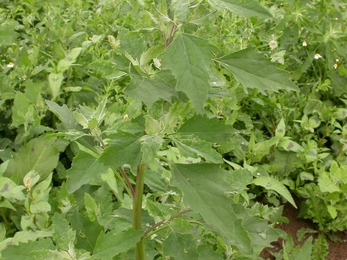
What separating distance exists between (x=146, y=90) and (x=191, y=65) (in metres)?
0.14

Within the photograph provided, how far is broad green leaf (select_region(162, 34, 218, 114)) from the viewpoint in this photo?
2.86ft

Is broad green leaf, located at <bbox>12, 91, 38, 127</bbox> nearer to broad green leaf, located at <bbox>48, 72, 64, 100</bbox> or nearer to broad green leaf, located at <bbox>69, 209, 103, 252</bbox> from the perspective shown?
broad green leaf, located at <bbox>48, 72, 64, 100</bbox>

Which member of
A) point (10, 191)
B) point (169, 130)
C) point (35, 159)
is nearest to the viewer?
point (169, 130)

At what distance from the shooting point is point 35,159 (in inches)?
91.5

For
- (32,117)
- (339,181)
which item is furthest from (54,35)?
(339,181)

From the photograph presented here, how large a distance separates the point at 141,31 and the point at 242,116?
1824 mm

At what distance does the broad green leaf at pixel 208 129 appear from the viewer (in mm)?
1132

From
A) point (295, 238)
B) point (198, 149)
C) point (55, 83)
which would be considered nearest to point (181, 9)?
point (198, 149)

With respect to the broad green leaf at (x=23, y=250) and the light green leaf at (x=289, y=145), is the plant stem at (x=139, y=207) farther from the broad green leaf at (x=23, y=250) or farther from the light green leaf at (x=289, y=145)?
the light green leaf at (x=289, y=145)

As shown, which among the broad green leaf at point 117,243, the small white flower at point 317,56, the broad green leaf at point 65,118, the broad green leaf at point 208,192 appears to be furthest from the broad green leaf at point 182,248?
the small white flower at point 317,56

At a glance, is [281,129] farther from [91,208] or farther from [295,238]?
[91,208]

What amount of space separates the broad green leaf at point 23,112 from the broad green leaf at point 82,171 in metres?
1.22

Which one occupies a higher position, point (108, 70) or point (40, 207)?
point (108, 70)

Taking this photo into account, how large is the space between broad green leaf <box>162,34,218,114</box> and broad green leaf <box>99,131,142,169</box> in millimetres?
248
